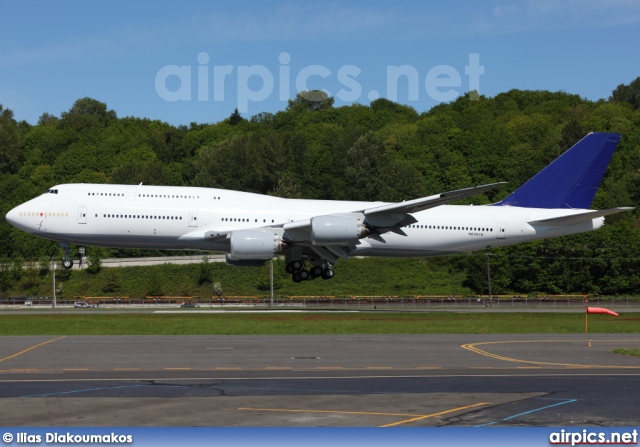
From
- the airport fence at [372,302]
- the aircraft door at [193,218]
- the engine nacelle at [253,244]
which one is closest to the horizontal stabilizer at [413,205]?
the engine nacelle at [253,244]

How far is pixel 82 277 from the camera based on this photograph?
87.6 meters

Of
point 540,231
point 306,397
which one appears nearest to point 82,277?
point 540,231

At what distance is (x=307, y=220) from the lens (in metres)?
48.9

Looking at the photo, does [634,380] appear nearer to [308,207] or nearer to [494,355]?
[494,355]

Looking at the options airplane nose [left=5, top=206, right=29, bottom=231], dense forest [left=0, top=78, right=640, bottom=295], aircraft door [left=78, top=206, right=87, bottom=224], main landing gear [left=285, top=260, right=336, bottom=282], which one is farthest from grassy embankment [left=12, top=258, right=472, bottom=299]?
aircraft door [left=78, top=206, right=87, bottom=224]

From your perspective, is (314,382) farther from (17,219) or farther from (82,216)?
(17,219)

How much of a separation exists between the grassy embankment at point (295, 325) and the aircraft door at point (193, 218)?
16.0ft

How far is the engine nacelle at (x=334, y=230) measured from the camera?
4781 centimetres

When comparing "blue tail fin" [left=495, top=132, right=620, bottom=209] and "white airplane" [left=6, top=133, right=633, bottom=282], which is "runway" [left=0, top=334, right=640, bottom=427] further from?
"blue tail fin" [left=495, top=132, right=620, bottom=209]

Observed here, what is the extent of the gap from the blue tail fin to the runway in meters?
22.3

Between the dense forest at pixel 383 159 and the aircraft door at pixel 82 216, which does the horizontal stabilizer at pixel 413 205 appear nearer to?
the aircraft door at pixel 82 216

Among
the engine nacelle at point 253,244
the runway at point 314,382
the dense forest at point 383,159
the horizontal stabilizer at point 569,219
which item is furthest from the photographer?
the dense forest at point 383,159

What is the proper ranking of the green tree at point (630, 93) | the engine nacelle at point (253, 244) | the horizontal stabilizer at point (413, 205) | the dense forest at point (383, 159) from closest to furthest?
the horizontal stabilizer at point (413, 205) < the engine nacelle at point (253, 244) < the dense forest at point (383, 159) < the green tree at point (630, 93)

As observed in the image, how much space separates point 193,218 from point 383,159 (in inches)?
2863
